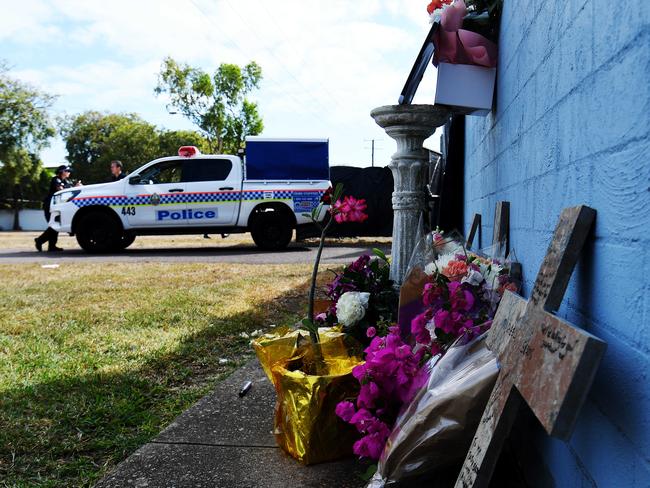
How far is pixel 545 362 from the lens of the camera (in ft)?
4.18

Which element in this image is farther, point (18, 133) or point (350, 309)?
point (18, 133)

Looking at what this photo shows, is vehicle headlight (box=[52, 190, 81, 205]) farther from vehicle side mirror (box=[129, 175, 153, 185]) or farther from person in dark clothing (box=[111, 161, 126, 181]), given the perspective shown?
vehicle side mirror (box=[129, 175, 153, 185])

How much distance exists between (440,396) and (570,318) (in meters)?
0.43

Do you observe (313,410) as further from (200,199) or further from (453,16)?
(200,199)

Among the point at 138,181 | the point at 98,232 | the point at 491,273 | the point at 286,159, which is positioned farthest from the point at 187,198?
the point at 491,273

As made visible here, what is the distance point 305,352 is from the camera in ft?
8.74

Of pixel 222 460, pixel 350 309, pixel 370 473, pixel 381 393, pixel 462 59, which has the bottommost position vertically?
pixel 222 460

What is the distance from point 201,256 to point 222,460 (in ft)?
30.8

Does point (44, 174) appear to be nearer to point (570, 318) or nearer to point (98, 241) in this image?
point (98, 241)

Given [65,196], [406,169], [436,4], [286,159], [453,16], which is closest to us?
[453,16]

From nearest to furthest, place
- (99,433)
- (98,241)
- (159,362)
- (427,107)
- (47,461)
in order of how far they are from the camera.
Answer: (47,461), (99,433), (427,107), (159,362), (98,241)

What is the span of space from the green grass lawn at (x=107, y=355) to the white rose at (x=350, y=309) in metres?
1.05

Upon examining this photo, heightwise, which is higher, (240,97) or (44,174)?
(240,97)

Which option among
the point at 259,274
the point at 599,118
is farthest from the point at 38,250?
the point at 599,118
